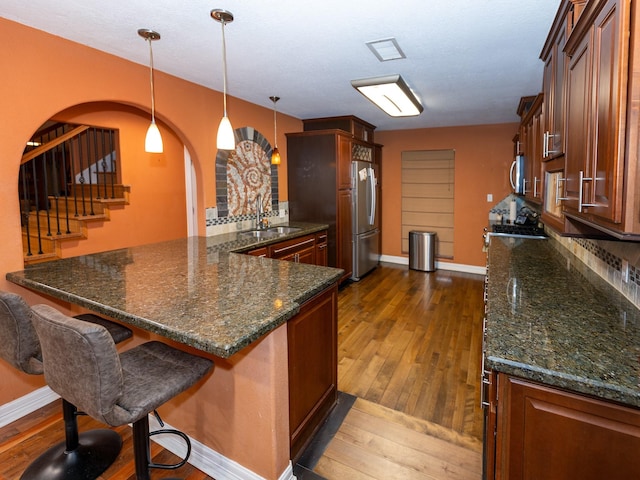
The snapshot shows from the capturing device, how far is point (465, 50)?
2.57 metres

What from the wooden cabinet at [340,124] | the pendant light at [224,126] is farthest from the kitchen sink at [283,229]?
the pendant light at [224,126]

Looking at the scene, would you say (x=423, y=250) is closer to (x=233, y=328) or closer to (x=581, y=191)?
(x=581, y=191)

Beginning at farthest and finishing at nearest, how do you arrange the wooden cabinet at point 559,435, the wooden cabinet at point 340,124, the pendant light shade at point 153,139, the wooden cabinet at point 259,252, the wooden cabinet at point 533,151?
the wooden cabinet at point 340,124, the wooden cabinet at point 259,252, the wooden cabinet at point 533,151, the pendant light shade at point 153,139, the wooden cabinet at point 559,435

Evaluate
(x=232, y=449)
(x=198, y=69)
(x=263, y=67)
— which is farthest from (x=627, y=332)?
(x=198, y=69)

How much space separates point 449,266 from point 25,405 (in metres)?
5.57

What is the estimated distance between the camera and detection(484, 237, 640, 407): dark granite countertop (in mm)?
1041

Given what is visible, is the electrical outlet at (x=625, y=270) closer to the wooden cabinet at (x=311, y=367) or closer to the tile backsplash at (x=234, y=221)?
the wooden cabinet at (x=311, y=367)

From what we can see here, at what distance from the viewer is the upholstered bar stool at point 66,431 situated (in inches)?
63.4

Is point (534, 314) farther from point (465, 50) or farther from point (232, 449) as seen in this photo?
point (465, 50)

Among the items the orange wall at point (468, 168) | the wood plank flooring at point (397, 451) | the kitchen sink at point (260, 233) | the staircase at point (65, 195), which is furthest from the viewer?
the orange wall at point (468, 168)

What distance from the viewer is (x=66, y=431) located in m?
1.86

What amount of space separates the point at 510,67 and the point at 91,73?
125 inches

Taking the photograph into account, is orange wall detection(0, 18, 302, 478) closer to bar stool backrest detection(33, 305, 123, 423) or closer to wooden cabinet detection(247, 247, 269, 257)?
bar stool backrest detection(33, 305, 123, 423)

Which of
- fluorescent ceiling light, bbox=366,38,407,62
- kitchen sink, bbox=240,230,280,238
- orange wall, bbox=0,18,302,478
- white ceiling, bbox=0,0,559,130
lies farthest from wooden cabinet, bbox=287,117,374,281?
fluorescent ceiling light, bbox=366,38,407,62
